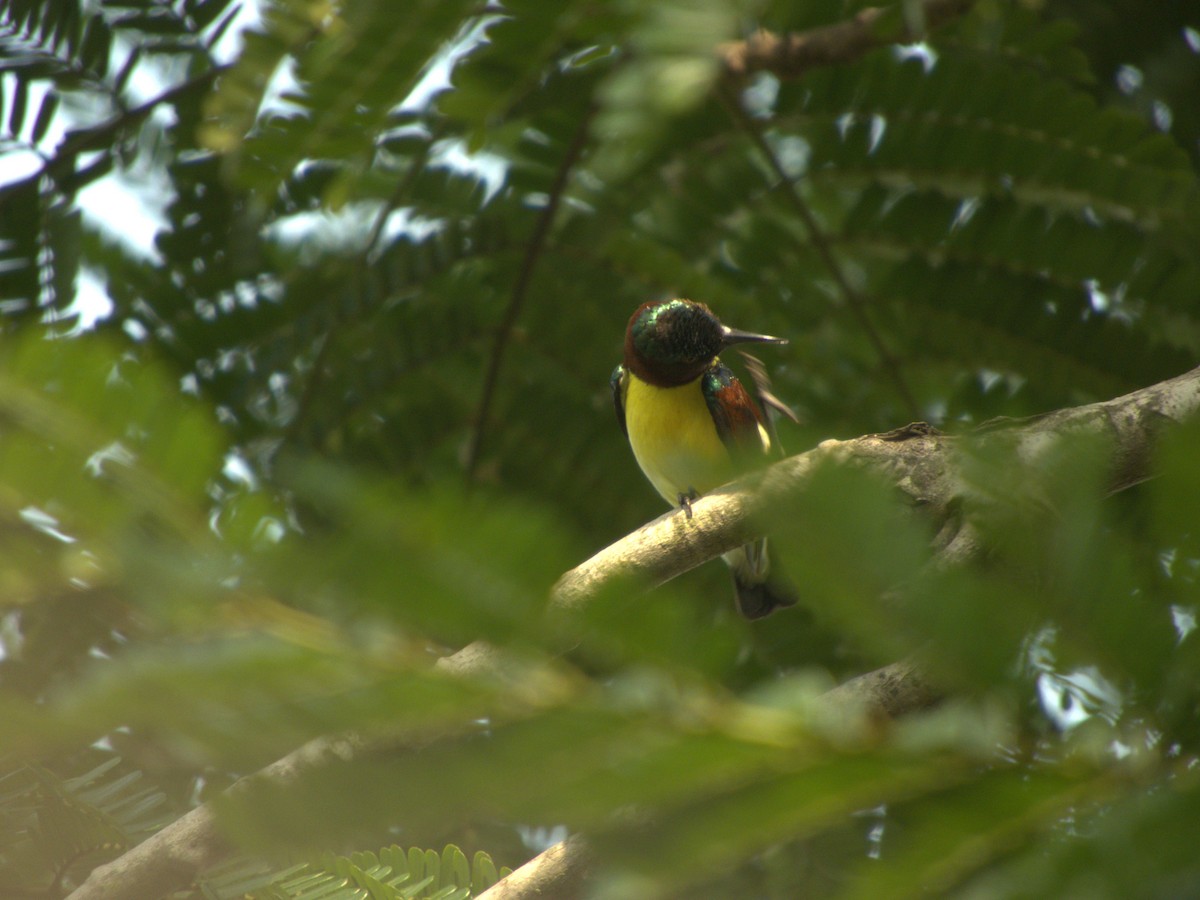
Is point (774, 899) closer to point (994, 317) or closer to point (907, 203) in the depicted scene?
point (994, 317)

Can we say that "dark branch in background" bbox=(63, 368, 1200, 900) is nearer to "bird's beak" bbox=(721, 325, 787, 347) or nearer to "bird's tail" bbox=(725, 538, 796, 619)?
"bird's beak" bbox=(721, 325, 787, 347)

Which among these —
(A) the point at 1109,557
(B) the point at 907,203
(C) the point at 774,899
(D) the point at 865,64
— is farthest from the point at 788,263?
(A) the point at 1109,557

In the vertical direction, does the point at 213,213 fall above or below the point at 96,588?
below

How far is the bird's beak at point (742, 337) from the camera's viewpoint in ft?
11.6

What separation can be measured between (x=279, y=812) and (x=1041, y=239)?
124 inches

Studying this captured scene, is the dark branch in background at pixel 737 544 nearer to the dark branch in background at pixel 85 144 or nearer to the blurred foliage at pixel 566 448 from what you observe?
the blurred foliage at pixel 566 448

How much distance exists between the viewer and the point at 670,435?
3906 millimetres

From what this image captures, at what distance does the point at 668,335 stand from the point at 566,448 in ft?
1.85

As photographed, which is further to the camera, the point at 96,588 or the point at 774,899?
the point at 774,899

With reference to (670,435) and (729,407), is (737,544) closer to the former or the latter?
(670,435)

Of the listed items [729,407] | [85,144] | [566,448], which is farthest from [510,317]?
[85,144]

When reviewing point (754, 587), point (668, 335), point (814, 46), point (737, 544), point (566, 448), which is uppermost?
point (814, 46)

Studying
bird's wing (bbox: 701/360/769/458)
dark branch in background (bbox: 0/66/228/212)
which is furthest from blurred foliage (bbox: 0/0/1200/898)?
bird's wing (bbox: 701/360/769/458)

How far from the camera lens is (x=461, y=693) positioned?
0.61 meters
